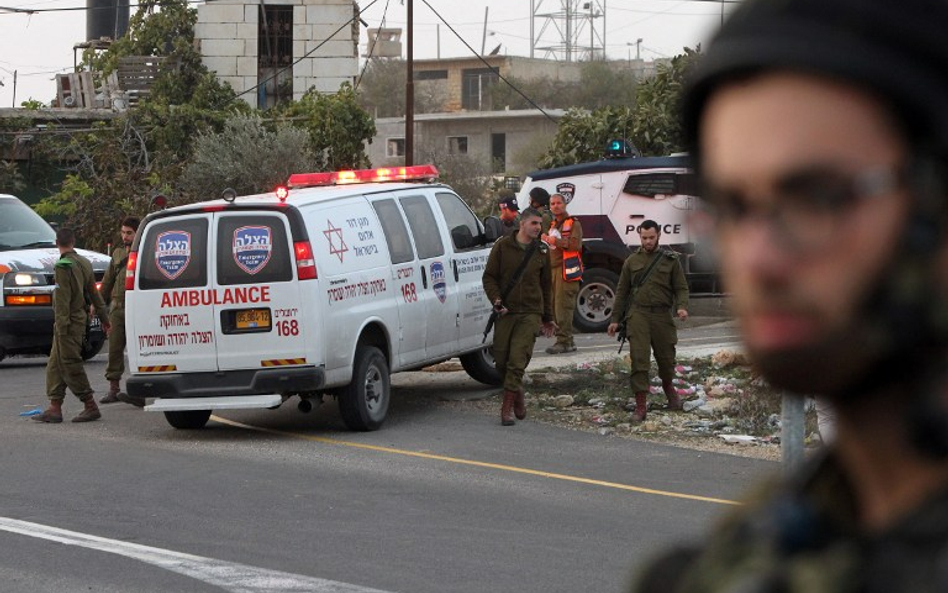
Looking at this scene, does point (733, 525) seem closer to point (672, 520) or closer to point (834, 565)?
point (834, 565)

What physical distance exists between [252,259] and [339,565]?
4.80 meters

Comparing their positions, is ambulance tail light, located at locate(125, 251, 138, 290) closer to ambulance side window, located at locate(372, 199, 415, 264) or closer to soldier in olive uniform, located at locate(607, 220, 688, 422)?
ambulance side window, located at locate(372, 199, 415, 264)

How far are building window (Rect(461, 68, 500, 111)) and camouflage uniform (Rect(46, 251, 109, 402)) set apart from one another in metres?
69.4

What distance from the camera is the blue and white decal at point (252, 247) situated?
11.8m

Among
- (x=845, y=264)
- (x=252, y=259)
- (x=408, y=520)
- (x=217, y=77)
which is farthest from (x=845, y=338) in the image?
(x=217, y=77)

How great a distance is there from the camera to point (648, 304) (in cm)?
1309

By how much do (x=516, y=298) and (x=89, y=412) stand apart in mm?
3857

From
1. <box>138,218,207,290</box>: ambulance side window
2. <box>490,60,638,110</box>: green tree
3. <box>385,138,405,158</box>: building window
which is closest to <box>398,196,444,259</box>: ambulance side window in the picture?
<box>138,218,207,290</box>: ambulance side window

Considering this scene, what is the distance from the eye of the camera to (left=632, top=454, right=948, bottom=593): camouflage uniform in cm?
81

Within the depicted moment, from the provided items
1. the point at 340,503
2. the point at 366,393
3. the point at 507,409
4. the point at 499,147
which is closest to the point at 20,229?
the point at 366,393

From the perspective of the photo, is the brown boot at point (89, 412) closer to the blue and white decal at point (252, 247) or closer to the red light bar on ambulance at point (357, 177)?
the blue and white decal at point (252, 247)

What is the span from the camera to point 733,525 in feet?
3.21

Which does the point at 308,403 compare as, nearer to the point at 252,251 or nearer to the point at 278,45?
the point at 252,251

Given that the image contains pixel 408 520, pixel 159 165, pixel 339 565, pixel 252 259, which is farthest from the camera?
pixel 159 165
